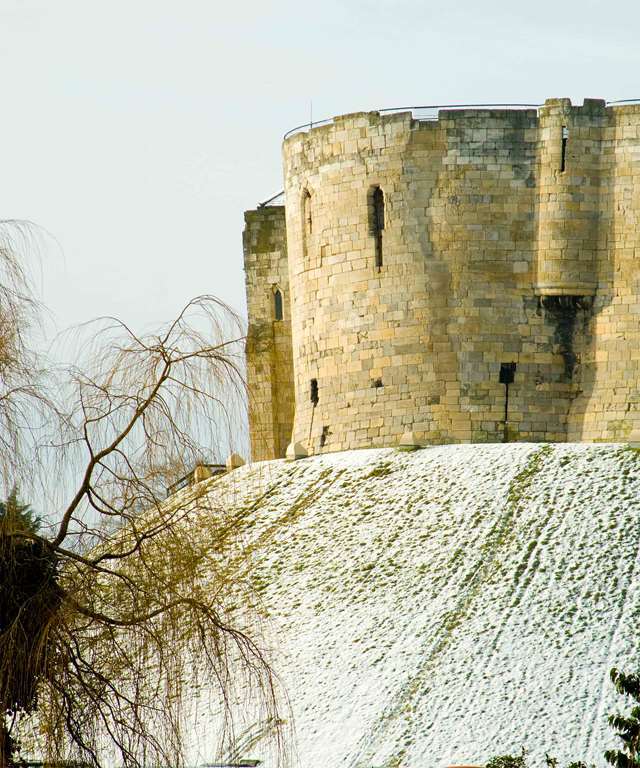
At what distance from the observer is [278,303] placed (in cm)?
3981

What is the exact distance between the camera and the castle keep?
3550 cm

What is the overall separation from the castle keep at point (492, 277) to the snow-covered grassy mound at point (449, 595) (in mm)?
1278

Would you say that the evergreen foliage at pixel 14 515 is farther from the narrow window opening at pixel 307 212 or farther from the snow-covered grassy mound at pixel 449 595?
the narrow window opening at pixel 307 212

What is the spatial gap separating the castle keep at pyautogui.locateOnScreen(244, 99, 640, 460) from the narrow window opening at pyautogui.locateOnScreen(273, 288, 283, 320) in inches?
142

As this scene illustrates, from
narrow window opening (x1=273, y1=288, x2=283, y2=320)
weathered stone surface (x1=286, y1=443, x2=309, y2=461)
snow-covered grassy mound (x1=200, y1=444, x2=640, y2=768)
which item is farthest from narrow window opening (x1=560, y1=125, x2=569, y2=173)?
narrow window opening (x1=273, y1=288, x2=283, y2=320)

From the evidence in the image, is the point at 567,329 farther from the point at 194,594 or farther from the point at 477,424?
the point at 194,594

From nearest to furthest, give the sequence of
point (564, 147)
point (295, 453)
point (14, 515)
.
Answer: point (14, 515), point (564, 147), point (295, 453)

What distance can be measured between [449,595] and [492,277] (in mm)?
7888

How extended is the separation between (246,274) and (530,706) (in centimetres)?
1625

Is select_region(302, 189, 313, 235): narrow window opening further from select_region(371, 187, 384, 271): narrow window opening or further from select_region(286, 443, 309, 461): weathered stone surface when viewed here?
select_region(286, 443, 309, 461): weathered stone surface

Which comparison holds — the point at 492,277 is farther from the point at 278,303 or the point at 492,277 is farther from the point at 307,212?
the point at 278,303

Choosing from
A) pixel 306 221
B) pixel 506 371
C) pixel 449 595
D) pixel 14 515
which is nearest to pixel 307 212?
pixel 306 221

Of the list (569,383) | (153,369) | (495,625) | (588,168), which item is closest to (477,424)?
(569,383)

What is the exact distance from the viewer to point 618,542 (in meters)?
30.2
